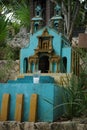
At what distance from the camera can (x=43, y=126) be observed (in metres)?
7.85

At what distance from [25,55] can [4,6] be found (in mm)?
9769

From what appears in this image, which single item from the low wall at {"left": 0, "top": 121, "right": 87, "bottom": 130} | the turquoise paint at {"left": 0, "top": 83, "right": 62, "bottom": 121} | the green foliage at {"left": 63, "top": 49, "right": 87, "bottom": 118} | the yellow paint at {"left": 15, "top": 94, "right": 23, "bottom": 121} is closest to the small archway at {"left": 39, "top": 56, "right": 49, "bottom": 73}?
the turquoise paint at {"left": 0, "top": 83, "right": 62, "bottom": 121}

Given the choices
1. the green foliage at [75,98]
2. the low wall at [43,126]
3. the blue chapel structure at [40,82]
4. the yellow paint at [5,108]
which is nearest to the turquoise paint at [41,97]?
the blue chapel structure at [40,82]

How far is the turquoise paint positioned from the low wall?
395mm

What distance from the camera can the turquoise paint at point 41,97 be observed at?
27.2ft

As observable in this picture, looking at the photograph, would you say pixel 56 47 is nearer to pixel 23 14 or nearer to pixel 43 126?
pixel 43 126

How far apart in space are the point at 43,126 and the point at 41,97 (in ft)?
2.53

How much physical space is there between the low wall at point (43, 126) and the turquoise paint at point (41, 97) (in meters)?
0.39

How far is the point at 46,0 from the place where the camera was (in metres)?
18.0

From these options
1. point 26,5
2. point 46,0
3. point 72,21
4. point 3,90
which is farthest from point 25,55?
point 26,5

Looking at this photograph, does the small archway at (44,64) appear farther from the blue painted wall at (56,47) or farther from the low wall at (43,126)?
the low wall at (43,126)

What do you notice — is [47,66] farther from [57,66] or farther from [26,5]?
[26,5]

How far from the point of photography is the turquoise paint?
8305 millimetres

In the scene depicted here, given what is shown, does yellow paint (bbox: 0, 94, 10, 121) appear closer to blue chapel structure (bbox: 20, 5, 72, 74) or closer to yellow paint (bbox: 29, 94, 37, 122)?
yellow paint (bbox: 29, 94, 37, 122)
